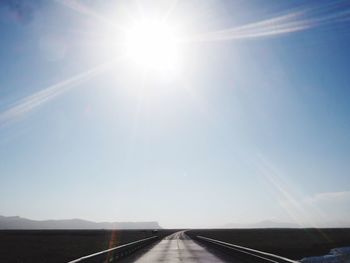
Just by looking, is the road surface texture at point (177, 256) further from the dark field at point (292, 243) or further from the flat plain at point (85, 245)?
the dark field at point (292, 243)

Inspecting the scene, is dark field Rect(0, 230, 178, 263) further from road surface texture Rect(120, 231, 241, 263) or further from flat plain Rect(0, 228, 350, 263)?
road surface texture Rect(120, 231, 241, 263)

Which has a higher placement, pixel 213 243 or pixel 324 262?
pixel 213 243

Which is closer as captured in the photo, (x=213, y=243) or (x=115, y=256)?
(x=115, y=256)

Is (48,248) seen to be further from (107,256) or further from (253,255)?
(253,255)

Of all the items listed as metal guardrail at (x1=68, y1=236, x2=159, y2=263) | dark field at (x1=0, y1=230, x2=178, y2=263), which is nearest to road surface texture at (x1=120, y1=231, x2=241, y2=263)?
metal guardrail at (x1=68, y1=236, x2=159, y2=263)

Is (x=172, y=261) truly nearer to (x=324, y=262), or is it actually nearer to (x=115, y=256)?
(x=115, y=256)

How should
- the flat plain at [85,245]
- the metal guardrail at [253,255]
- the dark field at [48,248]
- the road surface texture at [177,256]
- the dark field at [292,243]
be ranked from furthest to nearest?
the dark field at [292,243]
the flat plain at [85,245]
the dark field at [48,248]
the road surface texture at [177,256]
the metal guardrail at [253,255]

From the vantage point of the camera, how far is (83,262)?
56.5 feet

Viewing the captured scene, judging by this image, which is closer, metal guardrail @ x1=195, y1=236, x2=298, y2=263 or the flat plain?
metal guardrail @ x1=195, y1=236, x2=298, y2=263

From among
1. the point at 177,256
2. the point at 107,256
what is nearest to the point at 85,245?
the point at 177,256

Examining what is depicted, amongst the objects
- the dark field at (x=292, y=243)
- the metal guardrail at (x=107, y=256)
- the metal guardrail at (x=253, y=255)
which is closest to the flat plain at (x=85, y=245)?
the dark field at (x=292, y=243)

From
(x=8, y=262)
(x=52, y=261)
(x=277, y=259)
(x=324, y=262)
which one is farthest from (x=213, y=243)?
(x=277, y=259)

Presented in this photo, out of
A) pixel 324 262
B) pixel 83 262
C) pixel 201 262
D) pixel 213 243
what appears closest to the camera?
pixel 83 262

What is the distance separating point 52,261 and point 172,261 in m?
11.7
